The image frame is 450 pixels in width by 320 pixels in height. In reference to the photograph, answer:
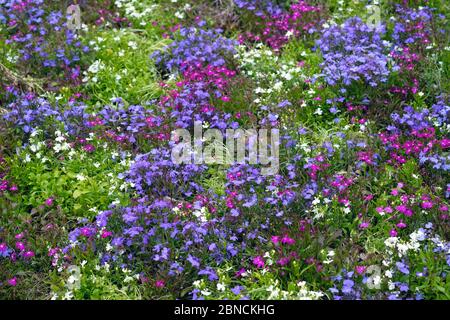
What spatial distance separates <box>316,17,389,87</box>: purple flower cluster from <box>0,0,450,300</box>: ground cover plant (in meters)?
0.02

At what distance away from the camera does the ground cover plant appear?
16.6 feet

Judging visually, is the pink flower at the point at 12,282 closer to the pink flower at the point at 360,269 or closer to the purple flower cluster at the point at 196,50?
the pink flower at the point at 360,269

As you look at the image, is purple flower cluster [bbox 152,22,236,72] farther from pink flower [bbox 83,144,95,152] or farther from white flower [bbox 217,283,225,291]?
white flower [bbox 217,283,225,291]

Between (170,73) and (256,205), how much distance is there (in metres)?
2.59

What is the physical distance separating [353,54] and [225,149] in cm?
183

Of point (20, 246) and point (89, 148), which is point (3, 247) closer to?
point (20, 246)

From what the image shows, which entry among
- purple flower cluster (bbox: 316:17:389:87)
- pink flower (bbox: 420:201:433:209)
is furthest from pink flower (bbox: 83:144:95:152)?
pink flower (bbox: 420:201:433:209)

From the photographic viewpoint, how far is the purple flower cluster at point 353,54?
651 centimetres

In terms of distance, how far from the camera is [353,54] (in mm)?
6824

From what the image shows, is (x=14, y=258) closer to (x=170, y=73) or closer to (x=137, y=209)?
(x=137, y=209)

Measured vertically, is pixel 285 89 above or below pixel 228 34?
below

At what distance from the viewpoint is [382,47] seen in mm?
7086
